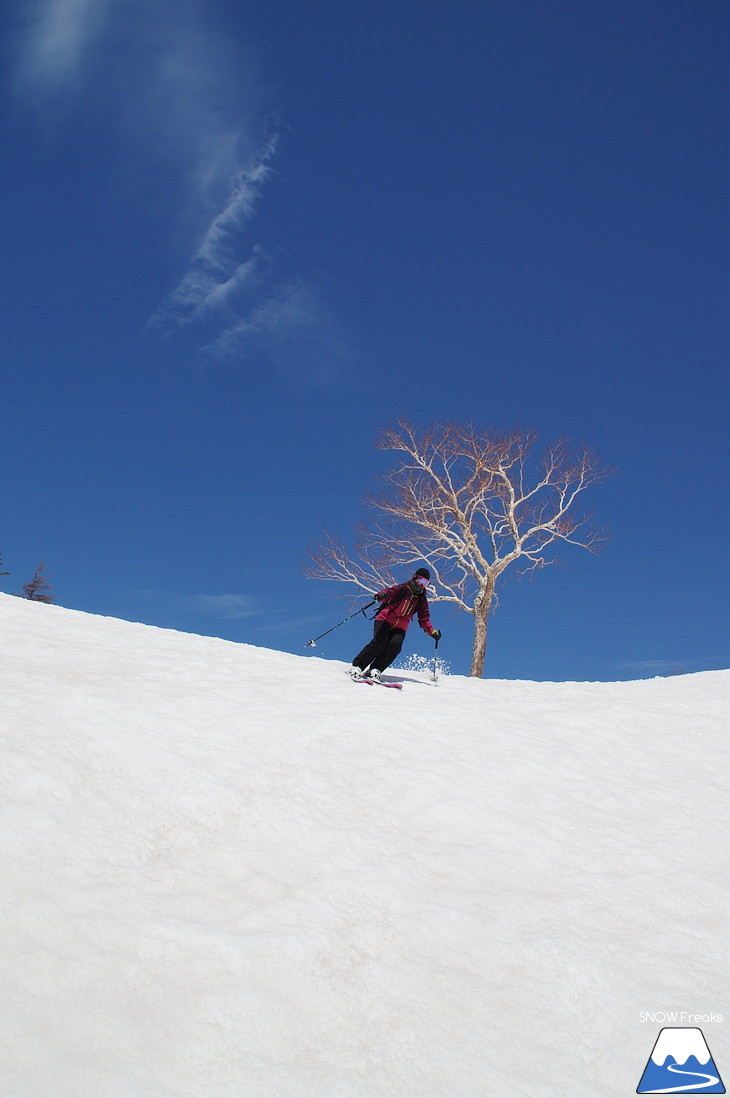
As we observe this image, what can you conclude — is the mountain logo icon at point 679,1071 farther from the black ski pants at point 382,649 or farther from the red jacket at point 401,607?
the red jacket at point 401,607

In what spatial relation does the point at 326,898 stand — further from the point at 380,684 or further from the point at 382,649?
the point at 382,649

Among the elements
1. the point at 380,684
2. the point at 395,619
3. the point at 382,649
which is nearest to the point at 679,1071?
the point at 380,684

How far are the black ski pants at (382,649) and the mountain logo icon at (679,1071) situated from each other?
711 centimetres

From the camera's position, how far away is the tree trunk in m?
20.2

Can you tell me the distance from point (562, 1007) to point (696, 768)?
554cm

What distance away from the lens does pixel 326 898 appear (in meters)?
4.10

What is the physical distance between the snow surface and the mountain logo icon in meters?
0.09

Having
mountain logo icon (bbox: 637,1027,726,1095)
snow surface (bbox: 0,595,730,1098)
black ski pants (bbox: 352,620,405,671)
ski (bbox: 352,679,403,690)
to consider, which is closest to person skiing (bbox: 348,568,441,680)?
black ski pants (bbox: 352,620,405,671)

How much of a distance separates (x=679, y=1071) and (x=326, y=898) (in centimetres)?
205

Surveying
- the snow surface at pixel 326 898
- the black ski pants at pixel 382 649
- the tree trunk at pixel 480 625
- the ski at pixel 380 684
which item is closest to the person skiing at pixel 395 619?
the black ski pants at pixel 382 649

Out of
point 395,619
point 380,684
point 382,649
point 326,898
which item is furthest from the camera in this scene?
point 395,619

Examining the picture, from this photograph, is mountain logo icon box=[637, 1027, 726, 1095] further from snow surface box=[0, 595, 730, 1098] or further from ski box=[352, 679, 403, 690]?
ski box=[352, 679, 403, 690]

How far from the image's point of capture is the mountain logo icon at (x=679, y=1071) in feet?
10.3

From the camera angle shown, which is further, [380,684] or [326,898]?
[380,684]
